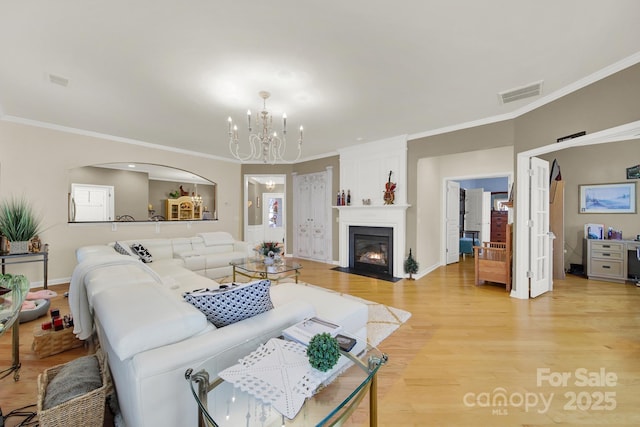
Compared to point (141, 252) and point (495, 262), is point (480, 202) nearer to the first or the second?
point (495, 262)

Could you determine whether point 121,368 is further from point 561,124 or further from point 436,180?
point 436,180

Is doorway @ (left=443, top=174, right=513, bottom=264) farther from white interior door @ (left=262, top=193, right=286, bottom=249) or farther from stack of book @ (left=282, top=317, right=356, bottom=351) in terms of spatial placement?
stack of book @ (left=282, top=317, right=356, bottom=351)

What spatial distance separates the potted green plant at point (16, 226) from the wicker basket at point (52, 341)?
2.32m

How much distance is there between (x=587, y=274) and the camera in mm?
4809

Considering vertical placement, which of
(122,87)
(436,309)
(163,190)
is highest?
(122,87)

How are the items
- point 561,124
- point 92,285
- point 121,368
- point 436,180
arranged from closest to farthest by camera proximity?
point 121,368
point 92,285
point 561,124
point 436,180

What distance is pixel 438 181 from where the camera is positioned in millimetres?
5688

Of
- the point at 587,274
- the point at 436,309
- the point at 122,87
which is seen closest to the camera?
the point at 122,87

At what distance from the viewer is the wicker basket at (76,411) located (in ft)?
4.04

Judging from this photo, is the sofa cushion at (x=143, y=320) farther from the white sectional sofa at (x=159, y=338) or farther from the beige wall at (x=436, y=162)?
the beige wall at (x=436, y=162)

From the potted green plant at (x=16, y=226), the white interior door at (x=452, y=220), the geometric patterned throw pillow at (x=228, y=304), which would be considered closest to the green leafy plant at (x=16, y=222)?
the potted green plant at (x=16, y=226)

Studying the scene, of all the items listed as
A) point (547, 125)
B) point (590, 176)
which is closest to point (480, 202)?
point (590, 176)

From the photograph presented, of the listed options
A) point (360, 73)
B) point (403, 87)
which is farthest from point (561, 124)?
point (360, 73)

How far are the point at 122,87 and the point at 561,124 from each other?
17.1 ft
